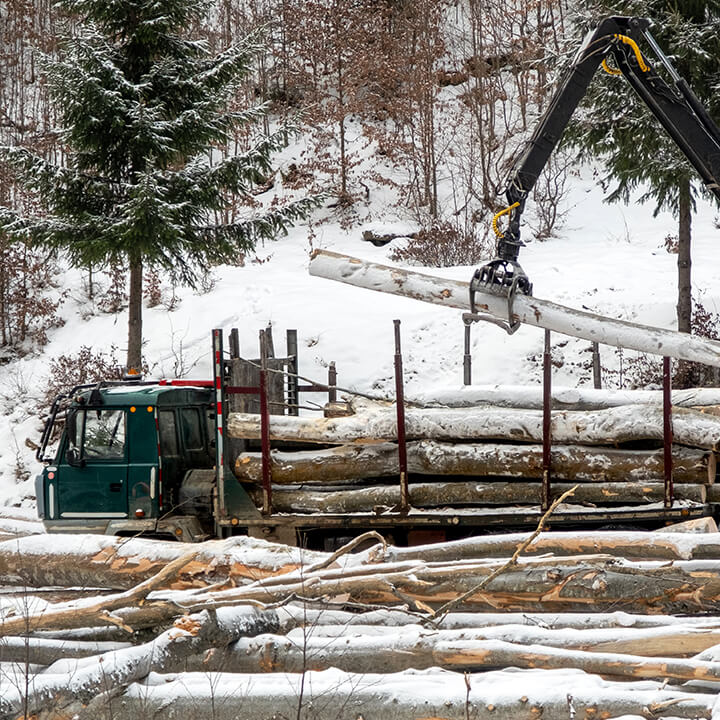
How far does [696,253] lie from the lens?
21500 mm

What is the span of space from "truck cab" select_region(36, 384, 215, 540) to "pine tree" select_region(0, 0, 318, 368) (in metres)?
5.31

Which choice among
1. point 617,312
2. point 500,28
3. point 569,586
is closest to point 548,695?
point 569,586

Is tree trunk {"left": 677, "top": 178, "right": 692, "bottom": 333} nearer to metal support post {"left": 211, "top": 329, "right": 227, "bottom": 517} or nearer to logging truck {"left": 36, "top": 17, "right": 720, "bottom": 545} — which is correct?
logging truck {"left": 36, "top": 17, "right": 720, "bottom": 545}

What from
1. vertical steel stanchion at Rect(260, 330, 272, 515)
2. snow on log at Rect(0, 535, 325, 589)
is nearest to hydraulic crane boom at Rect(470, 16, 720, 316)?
vertical steel stanchion at Rect(260, 330, 272, 515)

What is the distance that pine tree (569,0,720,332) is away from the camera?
1552cm

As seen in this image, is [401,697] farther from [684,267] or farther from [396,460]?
[684,267]

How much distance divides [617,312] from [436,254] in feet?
19.9

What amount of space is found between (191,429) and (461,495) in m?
3.18

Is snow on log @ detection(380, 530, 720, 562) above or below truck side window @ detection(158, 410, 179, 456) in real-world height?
below

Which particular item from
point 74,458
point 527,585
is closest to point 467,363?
point 74,458

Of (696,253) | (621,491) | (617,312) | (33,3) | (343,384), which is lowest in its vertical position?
(621,491)

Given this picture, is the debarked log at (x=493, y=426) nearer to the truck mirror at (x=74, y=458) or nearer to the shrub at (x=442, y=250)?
the truck mirror at (x=74, y=458)

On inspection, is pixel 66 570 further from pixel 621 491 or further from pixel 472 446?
pixel 621 491

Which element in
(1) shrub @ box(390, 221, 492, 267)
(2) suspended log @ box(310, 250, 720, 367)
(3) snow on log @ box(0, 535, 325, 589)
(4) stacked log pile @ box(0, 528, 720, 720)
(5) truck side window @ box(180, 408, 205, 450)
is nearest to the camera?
(4) stacked log pile @ box(0, 528, 720, 720)
